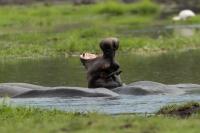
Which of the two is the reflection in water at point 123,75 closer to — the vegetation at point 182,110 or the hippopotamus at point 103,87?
the hippopotamus at point 103,87

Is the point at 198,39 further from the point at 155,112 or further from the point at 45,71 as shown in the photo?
the point at 155,112

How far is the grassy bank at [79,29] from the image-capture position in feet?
100

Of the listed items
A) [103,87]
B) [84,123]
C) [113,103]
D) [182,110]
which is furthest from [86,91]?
[84,123]

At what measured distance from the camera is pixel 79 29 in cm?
3753

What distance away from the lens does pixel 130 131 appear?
10.7 m

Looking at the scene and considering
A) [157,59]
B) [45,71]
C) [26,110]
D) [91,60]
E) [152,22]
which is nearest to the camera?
[26,110]

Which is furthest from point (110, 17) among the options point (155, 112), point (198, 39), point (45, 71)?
point (155, 112)

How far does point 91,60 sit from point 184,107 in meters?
4.74

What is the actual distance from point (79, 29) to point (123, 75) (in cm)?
1526

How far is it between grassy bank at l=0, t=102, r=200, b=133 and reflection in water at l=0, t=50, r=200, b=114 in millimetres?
1863

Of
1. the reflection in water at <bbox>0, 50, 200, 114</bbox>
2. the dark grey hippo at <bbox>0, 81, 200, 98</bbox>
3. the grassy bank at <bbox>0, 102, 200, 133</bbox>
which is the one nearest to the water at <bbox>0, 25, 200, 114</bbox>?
the reflection in water at <bbox>0, 50, 200, 114</bbox>

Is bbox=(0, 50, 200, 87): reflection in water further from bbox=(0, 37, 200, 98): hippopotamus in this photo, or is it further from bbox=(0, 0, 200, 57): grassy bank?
bbox=(0, 37, 200, 98): hippopotamus

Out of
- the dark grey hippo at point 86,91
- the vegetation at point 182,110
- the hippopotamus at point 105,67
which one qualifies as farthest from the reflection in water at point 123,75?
the vegetation at point 182,110

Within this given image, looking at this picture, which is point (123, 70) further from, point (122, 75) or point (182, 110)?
point (182, 110)
